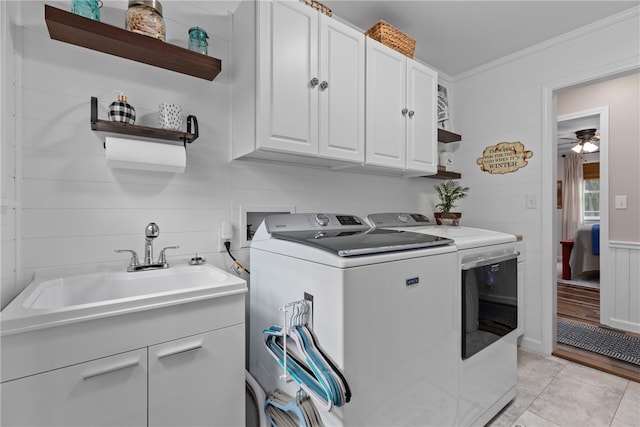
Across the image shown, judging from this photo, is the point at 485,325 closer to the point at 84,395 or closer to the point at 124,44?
the point at 84,395

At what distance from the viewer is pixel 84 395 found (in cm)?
90

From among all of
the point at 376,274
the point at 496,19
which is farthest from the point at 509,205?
the point at 376,274

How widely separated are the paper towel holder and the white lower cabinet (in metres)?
0.92

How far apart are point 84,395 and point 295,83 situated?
152 cm

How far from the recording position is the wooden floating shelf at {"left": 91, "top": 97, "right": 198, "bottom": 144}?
128 cm

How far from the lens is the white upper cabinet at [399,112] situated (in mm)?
1920

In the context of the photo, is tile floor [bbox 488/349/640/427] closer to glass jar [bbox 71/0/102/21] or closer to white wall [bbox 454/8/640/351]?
white wall [bbox 454/8/640/351]

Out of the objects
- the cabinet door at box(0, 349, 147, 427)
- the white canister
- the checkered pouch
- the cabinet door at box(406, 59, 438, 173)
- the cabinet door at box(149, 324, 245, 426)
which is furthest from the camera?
the cabinet door at box(406, 59, 438, 173)

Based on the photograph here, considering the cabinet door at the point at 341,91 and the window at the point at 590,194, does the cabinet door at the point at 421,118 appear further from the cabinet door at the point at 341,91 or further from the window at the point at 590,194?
the window at the point at 590,194

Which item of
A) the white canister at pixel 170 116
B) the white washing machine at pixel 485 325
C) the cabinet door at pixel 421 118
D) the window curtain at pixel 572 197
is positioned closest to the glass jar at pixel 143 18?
the white canister at pixel 170 116

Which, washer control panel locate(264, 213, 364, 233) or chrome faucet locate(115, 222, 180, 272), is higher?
washer control panel locate(264, 213, 364, 233)

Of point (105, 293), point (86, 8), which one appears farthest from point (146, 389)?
point (86, 8)

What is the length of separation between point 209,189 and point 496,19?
2.33 m

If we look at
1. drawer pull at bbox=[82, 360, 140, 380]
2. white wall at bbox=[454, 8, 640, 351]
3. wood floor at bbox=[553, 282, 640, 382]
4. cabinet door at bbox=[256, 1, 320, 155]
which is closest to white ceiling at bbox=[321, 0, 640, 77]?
white wall at bbox=[454, 8, 640, 351]
